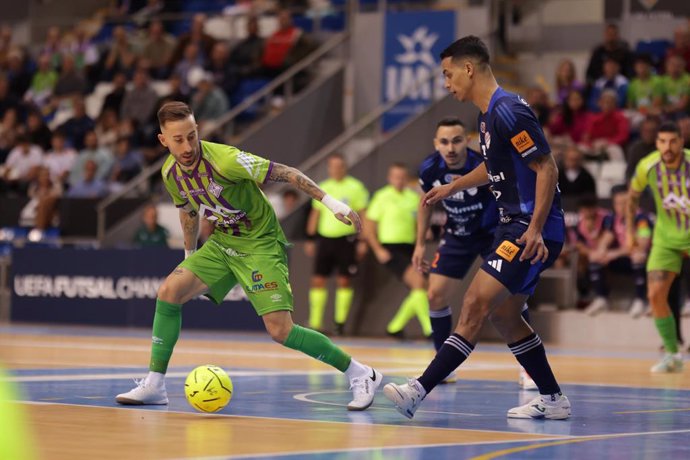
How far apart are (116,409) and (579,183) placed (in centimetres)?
1157

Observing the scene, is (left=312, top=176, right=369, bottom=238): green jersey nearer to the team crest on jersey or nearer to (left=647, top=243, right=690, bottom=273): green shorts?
(left=647, top=243, right=690, bottom=273): green shorts

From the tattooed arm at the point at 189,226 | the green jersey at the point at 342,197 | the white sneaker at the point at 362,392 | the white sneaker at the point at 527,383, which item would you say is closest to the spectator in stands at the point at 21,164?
the green jersey at the point at 342,197

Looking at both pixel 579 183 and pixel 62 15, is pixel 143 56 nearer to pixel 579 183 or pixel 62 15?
pixel 62 15

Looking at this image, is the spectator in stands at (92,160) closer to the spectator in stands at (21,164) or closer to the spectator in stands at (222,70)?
the spectator in stands at (21,164)

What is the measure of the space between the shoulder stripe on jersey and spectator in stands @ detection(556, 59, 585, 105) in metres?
13.9

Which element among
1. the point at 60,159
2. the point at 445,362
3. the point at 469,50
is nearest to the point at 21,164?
the point at 60,159

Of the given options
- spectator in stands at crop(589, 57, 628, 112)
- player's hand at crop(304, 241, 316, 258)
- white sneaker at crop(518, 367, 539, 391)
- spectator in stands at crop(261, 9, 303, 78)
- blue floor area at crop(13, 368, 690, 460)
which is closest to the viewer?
blue floor area at crop(13, 368, 690, 460)

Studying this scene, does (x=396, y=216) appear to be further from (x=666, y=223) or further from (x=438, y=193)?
(x=438, y=193)

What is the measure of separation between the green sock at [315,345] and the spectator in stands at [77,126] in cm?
1810

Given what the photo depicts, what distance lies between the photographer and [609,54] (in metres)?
22.0

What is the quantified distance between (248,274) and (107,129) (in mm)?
17671

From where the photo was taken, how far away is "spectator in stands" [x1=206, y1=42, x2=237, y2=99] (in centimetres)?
2577

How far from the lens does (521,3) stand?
24.2 metres

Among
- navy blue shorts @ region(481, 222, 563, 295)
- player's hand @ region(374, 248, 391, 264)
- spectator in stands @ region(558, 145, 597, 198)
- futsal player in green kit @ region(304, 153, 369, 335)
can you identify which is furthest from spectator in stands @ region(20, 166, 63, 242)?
Answer: navy blue shorts @ region(481, 222, 563, 295)
